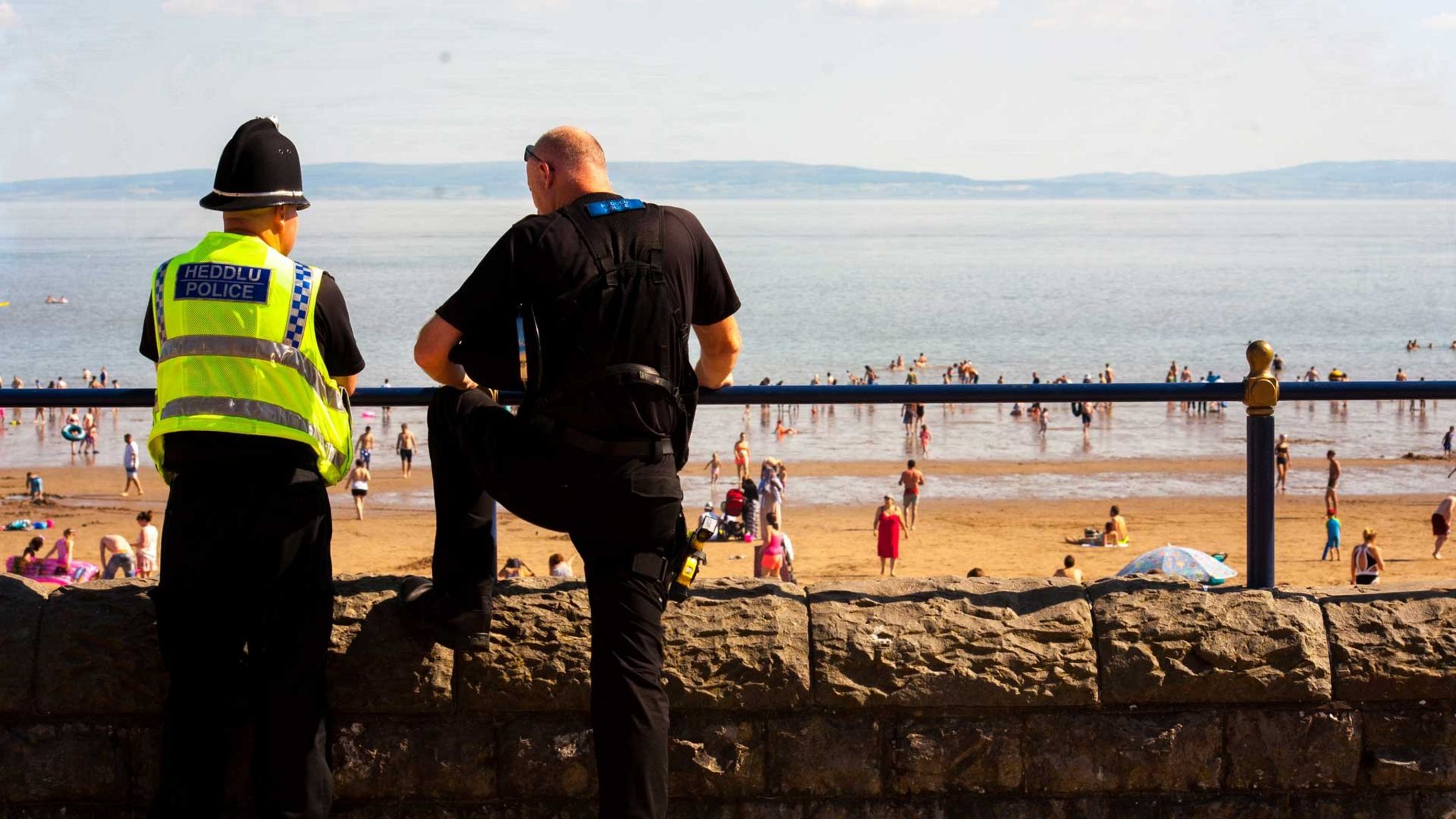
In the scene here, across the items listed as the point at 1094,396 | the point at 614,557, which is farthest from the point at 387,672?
the point at 1094,396

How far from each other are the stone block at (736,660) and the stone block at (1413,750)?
1405mm

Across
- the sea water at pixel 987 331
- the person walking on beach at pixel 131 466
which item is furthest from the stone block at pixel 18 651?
the person walking on beach at pixel 131 466

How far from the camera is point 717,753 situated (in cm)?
370

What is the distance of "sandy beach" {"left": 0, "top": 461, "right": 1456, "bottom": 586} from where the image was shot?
22.9 metres

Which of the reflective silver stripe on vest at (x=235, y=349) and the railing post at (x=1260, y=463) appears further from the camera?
the railing post at (x=1260, y=463)

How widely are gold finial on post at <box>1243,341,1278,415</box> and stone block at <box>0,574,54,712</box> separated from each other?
3037mm

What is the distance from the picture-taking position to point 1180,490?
32188 mm

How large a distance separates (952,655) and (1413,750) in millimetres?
1162

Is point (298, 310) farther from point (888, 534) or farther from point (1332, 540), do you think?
point (1332, 540)

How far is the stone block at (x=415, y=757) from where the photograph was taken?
371cm

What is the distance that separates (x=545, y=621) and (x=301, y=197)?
116 centimetres

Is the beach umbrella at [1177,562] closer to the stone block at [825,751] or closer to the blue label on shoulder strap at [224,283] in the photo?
the stone block at [825,751]

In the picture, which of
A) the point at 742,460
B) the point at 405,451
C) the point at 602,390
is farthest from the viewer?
the point at 405,451

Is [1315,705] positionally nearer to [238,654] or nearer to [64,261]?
[238,654]
